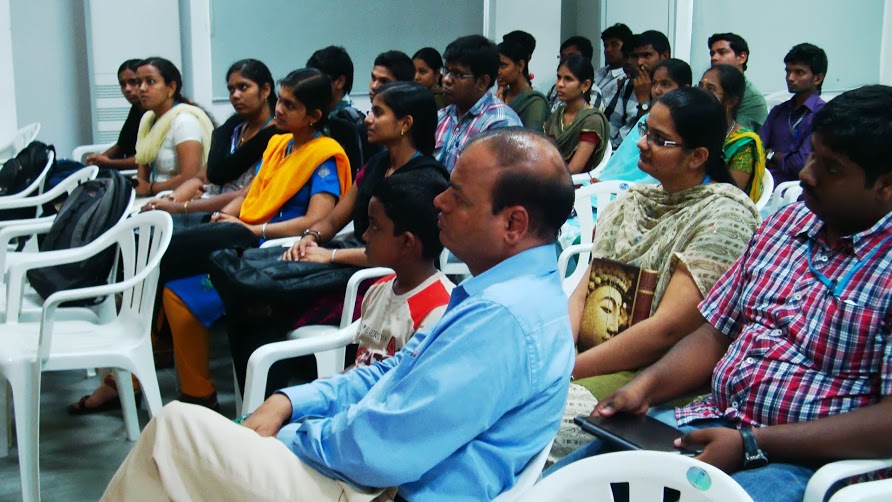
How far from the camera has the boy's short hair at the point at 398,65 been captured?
4.34 m

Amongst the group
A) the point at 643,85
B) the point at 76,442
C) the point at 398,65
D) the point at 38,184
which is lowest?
the point at 76,442

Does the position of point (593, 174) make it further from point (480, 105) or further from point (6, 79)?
point (6, 79)

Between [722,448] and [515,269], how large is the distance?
0.45 m

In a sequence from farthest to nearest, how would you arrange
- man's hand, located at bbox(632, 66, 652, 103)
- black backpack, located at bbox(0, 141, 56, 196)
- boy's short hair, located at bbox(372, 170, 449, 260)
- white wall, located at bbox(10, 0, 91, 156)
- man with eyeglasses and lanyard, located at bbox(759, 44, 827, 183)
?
1. white wall, located at bbox(10, 0, 91, 156)
2. man's hand, located at bbox(632, 66, 652, 103)
3. man with eyeglasses and lanyard, located at bbox(759, 44, 827, 183)
4. black backpack, located at bbox(0, 141, 56, 196)
5. boy's short hair, located at bbox(372, 170, 449, 260)

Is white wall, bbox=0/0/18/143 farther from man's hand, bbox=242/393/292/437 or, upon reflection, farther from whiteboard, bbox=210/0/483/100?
man's hand, bbox=242/393/292/437

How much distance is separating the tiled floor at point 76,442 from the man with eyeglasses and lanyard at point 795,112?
Result: 9.42 feet

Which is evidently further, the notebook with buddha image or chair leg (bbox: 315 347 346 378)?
chair leg (bbox: 315 347 346 378)

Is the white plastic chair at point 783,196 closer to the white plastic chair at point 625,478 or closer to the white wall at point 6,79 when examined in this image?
the white plastic chair at point 625,478

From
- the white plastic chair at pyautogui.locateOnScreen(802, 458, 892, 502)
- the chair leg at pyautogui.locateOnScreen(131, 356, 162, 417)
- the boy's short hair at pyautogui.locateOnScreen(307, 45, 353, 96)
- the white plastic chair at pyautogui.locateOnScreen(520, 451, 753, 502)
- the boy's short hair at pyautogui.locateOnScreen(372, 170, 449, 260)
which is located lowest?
the chair leg at pyautogui.locateOnScreen(131, 356, 162, 417)

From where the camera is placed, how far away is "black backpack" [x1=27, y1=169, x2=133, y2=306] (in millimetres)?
2867

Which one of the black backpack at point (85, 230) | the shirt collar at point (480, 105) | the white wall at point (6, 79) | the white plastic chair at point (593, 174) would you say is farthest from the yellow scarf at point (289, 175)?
the white wall at point (6, 79)

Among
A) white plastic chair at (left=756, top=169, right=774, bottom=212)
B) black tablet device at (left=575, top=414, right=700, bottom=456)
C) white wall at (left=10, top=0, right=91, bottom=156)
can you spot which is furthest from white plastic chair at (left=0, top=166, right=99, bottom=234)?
black tablet device at (left=575, top=414, right=700, bottom=456)

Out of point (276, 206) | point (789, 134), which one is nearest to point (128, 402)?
point (276, 206)

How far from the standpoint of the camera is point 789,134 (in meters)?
4.69
